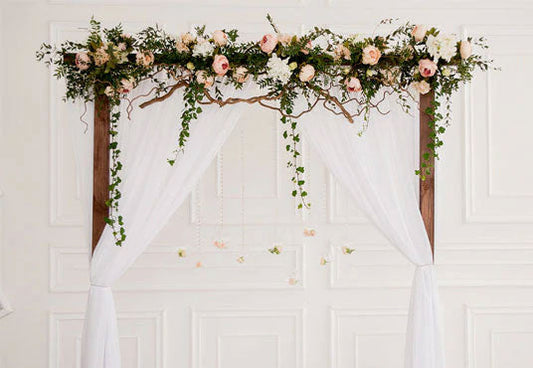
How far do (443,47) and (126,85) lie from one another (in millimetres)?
1361

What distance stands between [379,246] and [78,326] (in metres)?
1.80

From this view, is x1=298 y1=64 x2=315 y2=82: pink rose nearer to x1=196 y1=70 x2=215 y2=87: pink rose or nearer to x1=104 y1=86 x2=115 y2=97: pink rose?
x1=196 y1=70 x2=215 y2=87: pink rose

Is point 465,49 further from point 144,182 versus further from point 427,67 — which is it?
point 144,182

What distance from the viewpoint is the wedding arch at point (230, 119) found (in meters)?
2.28

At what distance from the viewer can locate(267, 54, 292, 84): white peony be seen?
2225mm

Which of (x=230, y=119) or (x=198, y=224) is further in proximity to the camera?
(x=198, y=224)

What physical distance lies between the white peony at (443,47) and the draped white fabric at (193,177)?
1.02ft

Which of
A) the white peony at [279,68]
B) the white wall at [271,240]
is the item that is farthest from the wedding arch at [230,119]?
the white wall at [271,240]

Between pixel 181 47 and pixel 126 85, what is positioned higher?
pixel 181 47

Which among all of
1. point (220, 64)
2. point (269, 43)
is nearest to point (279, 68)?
point (269, 43)

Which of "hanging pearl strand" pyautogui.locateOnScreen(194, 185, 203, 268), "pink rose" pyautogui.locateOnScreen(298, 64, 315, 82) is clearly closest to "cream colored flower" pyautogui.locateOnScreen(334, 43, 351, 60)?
"pink rose" pyautogui.locateOnScreen(298, 64, 315, 82)

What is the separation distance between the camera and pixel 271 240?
122 inches

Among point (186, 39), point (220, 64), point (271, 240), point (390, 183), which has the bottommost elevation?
point (271, 240)

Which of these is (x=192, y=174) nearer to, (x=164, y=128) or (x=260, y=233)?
(x=164, y=128)
